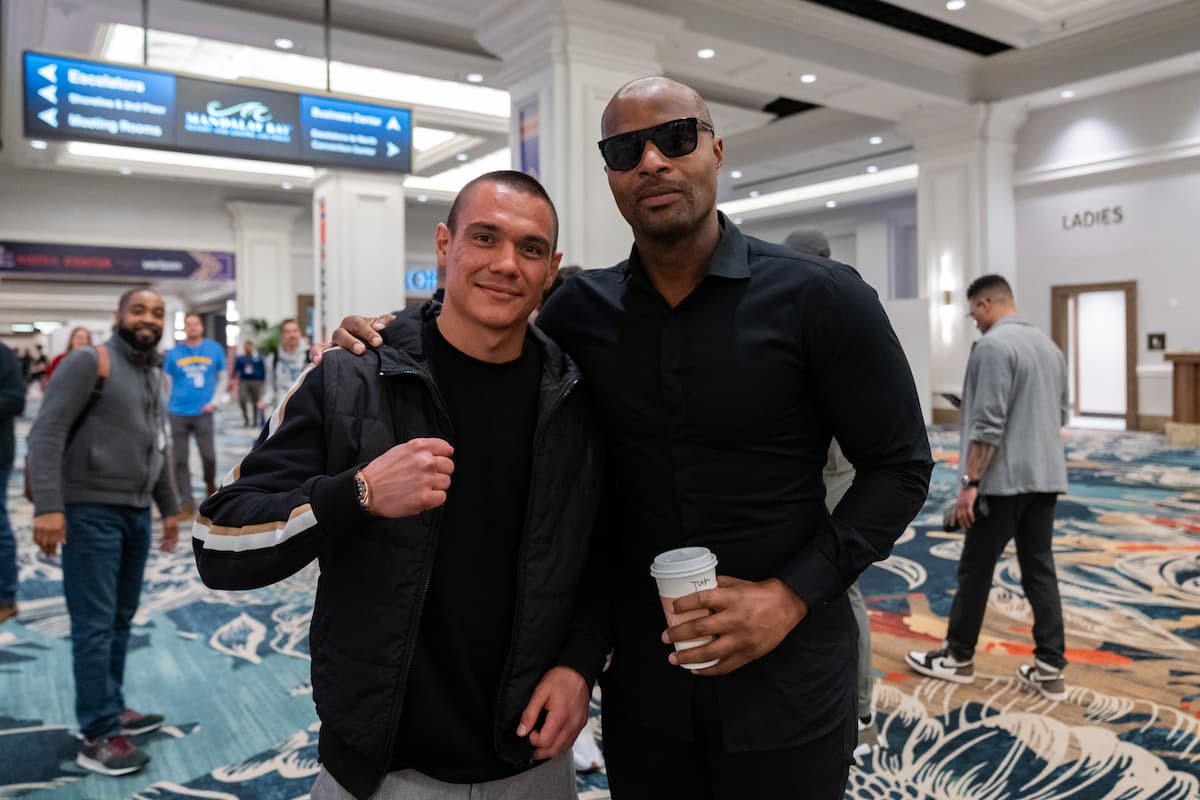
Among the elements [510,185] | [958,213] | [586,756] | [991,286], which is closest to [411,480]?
[510,185]

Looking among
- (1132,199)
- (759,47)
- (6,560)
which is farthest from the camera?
(1132,199)

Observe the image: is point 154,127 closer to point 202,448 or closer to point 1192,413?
point 202,448

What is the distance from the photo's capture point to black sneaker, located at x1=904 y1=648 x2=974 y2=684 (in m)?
3.47

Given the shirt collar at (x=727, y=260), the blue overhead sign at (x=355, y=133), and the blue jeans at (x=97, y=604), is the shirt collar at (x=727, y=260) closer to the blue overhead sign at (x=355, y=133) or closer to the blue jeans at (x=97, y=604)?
the blue jeans at (x=97, y=604)

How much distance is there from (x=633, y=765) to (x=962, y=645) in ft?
8.31

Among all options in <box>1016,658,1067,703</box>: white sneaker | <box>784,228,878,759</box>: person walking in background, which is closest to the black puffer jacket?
<box>784,228,878,759</box>: person walking in background

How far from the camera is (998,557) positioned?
3.46 meters

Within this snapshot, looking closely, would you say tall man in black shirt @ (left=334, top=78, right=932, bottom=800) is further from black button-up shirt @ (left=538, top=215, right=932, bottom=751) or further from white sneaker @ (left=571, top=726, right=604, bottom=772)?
white sneaker @ (left=571, top=726, right=604, bottom=772)

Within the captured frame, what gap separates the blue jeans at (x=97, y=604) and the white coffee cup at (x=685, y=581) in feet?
8.45

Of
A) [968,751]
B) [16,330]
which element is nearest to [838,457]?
[968,751]

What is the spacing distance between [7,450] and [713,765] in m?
4.42

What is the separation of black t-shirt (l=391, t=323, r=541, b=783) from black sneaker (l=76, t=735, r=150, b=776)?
2.09 m

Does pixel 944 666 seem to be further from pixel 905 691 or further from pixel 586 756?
pixel 586 756

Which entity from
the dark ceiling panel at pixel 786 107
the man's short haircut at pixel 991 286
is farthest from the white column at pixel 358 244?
the man's short haircut at pixel 991 286
